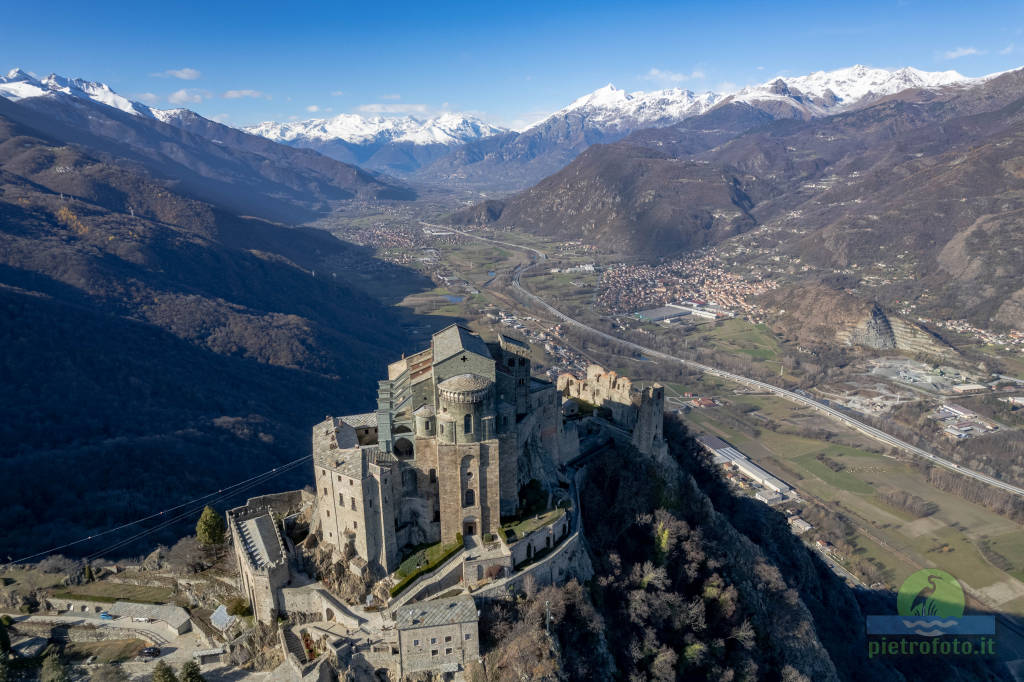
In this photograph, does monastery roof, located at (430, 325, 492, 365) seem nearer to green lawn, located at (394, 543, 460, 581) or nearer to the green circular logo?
green lawn, located at (394, 543, 460, 581)

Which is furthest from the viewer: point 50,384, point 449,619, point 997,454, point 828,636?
point 997,454

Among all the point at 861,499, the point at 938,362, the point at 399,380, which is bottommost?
the point at 861,499

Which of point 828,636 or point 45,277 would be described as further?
point 45,277

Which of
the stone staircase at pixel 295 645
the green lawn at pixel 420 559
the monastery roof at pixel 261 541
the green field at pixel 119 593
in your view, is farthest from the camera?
the green field at pixel 119 593

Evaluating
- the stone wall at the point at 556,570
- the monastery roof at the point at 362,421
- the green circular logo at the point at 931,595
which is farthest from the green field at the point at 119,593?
the green circular logo at the point at 931,595

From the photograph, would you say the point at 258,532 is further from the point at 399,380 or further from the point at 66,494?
the point at 66,494

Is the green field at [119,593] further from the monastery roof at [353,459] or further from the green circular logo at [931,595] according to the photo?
the green circular logo at [931,595]

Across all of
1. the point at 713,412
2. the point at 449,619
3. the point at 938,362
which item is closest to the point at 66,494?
the point at 449,619
